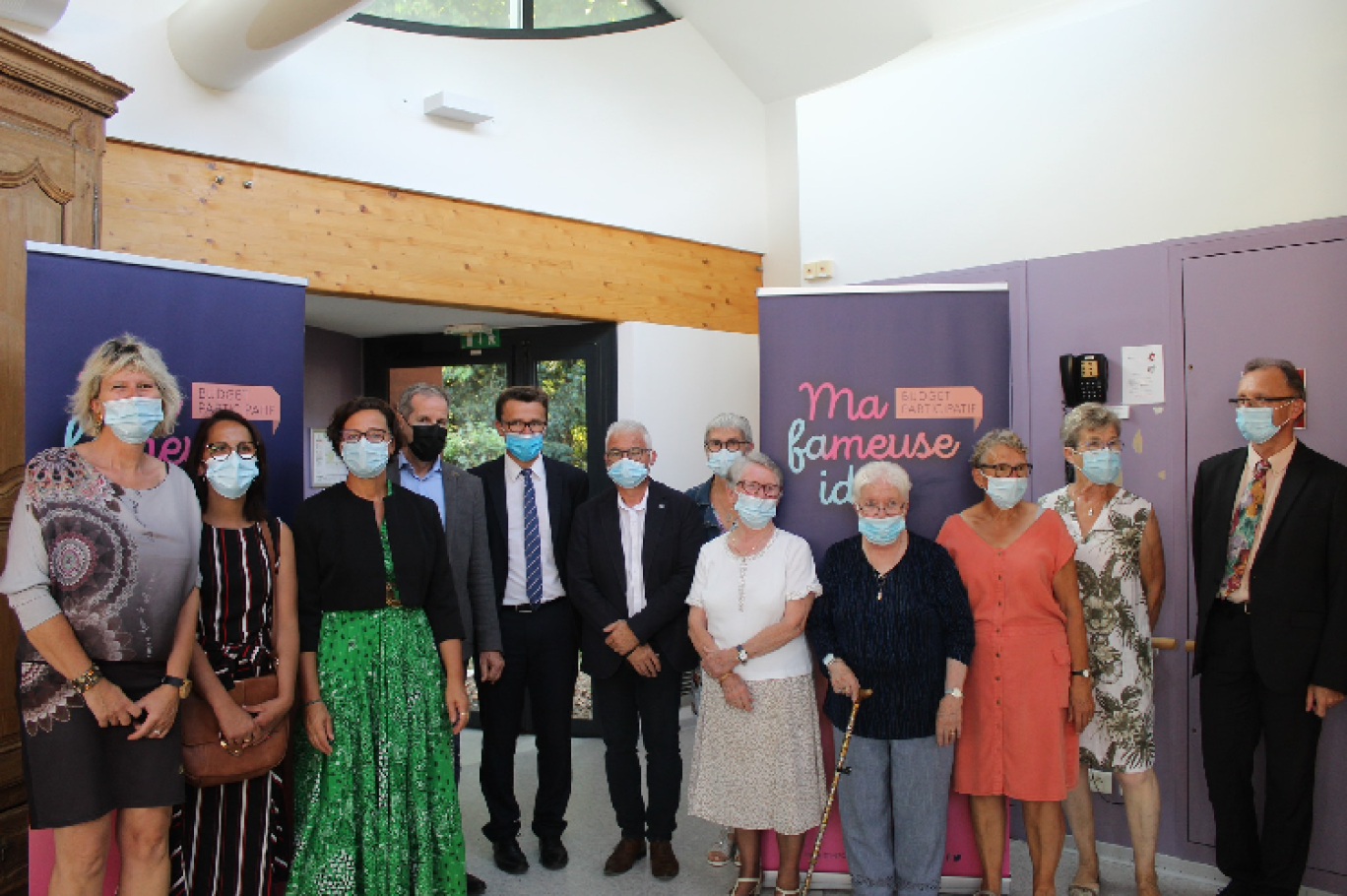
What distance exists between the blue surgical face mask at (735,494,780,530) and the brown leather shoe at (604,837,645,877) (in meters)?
1.41

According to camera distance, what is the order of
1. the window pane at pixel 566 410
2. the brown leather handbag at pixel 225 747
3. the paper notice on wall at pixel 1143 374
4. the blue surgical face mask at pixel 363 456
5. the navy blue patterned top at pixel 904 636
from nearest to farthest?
1. the brown leather handbag at pixel 225 747
2. the blue surgical face mask at pixel 363 456
3. the navy blue patterned top at pixel 904 636
4. the paper notice on wall at pixel 1143 374
5. the window pane at pixel 566 410

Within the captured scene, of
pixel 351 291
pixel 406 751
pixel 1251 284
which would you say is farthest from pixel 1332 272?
pixel 351 291

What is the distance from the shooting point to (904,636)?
10.3 feet

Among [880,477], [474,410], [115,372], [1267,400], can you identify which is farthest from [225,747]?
[474,410]

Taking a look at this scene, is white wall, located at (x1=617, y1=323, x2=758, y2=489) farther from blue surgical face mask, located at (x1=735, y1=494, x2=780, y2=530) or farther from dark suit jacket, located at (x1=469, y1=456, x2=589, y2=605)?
blue surgical face mask, located at (x1=735, y1=494, x2=780, y2=530)

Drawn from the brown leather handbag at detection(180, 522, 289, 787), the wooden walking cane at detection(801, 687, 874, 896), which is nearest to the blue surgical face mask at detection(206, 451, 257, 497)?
the brown leather handbag at detection(180, 522, 289, 787)

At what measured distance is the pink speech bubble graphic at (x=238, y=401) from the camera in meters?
3.09

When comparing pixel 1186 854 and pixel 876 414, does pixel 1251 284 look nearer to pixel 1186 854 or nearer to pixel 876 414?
pixel 876 414

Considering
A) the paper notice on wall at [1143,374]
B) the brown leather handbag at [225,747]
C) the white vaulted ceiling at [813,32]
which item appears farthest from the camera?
the white vaulted ceiling at [813,32]

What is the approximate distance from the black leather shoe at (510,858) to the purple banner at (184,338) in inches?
60.2

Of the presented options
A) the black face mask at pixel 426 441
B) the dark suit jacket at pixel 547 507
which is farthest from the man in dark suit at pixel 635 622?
the black face mask at pixel 426 441

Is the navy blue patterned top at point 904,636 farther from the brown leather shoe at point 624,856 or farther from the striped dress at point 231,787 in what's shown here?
the striped dress at point 231,787

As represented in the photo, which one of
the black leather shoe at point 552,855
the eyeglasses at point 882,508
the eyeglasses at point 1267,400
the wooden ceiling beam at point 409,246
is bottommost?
the black leather shoe at point 552,855

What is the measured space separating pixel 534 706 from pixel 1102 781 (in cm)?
207
